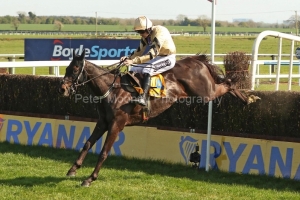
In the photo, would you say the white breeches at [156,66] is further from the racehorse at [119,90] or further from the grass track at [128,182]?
the grass track at [128,182]

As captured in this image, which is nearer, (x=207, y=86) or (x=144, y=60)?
(x=144, y=60)

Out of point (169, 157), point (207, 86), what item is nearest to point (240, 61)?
point (207, 86)

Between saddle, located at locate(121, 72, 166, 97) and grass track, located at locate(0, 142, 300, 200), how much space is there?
111cm

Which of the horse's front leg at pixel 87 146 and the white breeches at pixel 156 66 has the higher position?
the white breeches at pixel 156 66

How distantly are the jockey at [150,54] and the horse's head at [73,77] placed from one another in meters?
0.62

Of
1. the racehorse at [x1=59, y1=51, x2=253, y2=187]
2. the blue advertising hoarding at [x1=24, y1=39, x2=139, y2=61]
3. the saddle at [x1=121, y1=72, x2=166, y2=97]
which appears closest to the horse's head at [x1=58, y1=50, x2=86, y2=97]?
the racehorse at [x1=59, y1=51, x2=253, y2=187]

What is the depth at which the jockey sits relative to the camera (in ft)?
26.2

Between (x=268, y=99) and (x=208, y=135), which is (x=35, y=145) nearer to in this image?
(x=208, y=135)

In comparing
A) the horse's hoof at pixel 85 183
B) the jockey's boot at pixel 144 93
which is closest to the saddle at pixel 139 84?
the jockey's boot at pixel 144 93

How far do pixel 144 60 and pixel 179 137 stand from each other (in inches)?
60.5

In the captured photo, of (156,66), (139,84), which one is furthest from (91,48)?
(139,84)

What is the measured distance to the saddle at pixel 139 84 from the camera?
8.03 m

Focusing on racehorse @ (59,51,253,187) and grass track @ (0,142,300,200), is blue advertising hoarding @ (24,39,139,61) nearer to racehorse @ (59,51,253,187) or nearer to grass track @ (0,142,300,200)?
grass track @ (0,142,300,200)

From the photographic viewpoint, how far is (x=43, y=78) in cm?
1045
